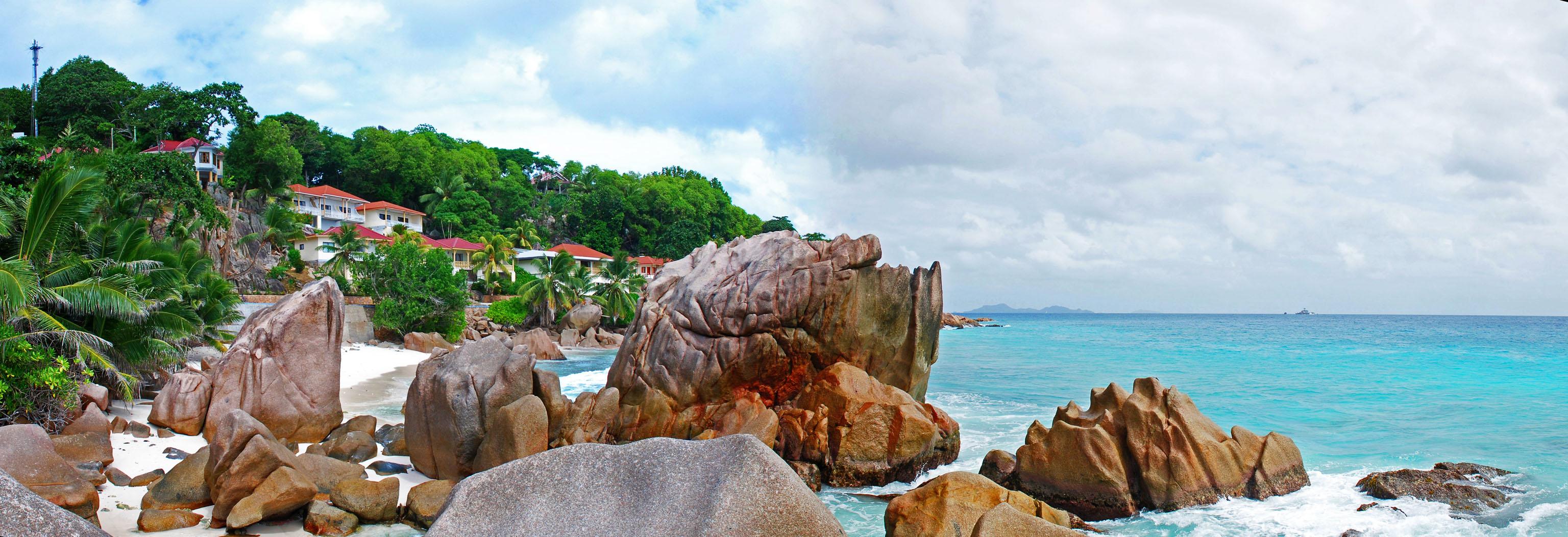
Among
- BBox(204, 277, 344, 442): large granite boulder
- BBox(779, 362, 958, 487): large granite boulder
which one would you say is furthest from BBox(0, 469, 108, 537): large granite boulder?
BBox(204, 277, 344, 442): large granite boulder

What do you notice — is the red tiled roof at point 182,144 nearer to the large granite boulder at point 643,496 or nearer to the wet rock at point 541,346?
the wet rock at point 541,346

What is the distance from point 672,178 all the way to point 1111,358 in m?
58.8

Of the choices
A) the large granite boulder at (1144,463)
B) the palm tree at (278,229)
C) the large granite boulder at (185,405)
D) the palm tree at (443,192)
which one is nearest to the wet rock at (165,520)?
the large granite boulder at (185,405)

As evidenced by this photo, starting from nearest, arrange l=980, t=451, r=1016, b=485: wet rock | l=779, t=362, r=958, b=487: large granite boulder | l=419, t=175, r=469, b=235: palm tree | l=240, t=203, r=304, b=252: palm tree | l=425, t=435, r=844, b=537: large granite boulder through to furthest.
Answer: l=425, t=435, r=844, b=537: large granite boulder → l=980, t=451, r=1016, b=485: wet rock → l=779, t=362, r=958, b=487: large granite boulder → l=240, t=203, r=304, b=252: palm tree → l=419, t=175, r=469, b=235: palm tree

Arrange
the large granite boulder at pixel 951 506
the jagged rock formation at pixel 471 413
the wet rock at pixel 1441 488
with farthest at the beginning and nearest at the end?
1. the wet rock at pixel 1441 488
2. the jagged rock formation at pixel 471 413
3. the large granite boulder at pixel 951 506

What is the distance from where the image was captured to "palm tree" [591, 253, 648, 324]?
5069cm

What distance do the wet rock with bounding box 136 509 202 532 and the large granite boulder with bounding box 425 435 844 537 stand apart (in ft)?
21.1

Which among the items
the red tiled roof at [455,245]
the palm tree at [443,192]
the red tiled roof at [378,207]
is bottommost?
the red tiled roof at [455,245]

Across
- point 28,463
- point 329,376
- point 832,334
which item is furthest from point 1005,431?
point 28,463

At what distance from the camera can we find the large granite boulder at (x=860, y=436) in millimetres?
13031

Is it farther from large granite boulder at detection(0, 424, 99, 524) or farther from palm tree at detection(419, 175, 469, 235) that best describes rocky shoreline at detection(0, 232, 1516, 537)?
palm tree at detection(419, 175, 469, 235)

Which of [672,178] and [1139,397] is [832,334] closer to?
[1139,397]

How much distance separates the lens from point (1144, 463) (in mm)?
11484

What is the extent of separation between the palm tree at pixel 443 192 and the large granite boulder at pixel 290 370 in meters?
61.7
